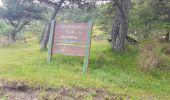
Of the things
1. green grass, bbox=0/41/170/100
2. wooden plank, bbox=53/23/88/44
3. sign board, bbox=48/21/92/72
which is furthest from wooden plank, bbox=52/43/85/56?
green grass, bbox=0/41/170/100

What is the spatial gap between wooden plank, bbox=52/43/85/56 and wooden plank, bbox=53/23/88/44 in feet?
0.56

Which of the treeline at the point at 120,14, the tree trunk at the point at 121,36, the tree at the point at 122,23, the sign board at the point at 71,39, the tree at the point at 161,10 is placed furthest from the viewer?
the tree at the point at 161,10

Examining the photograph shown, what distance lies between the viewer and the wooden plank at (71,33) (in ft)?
31.6

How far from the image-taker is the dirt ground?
21.1 feet

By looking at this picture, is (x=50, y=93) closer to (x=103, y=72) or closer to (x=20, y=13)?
(x=103, y=72)

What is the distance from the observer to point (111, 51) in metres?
12.8

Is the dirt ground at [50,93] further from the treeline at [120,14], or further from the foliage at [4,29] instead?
the foliage at [4,29]

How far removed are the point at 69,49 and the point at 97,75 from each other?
1.69m

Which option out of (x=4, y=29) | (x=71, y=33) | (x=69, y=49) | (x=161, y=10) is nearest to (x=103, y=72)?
(x=69, y=49)

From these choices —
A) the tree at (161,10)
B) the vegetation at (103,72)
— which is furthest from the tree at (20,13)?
the tree at (161,10)

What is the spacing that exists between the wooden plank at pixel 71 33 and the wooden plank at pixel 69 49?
0.56 ft

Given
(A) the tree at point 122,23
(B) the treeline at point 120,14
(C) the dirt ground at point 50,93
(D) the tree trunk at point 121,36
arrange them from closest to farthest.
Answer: (C) the dirt ground at point 50,93
(A) the tree at point 122,23
(D) the tree trunk at point 121,36
(B) the treeline at point 120,14

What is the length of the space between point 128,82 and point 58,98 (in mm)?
2603

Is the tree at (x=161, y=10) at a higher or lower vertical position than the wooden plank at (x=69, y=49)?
higher
